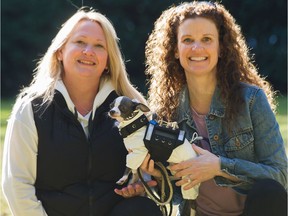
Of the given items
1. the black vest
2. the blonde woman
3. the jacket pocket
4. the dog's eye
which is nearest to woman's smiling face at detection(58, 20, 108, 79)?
the blonde woman

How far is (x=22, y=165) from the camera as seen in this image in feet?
12.2

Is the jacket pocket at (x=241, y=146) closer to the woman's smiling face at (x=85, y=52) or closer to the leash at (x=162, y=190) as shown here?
the leash at (x=162, y=190)

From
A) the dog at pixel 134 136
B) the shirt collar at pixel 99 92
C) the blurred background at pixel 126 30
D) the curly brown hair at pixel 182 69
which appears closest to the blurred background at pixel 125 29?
the blurred background at pixel 126 30

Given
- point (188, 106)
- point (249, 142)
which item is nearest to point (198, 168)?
point (249, 142)

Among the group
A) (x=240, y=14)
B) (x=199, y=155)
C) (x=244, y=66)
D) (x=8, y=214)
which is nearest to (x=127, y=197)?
(x=199, y=155)

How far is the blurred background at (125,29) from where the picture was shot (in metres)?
20.0

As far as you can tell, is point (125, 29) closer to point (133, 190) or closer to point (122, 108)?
point (133, 190)

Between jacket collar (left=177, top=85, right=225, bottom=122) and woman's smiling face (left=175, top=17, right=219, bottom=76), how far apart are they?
16cm

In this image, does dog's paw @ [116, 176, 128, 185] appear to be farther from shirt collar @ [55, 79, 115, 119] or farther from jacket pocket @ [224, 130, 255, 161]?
jacket pocket @ [224, 130, 255, 161]

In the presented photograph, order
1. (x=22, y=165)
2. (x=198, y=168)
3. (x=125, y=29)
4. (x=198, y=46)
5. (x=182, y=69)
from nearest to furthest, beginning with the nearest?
(x=198, y=168) < (x=22, y=165) < (x=198, y=46) < (x=182, y=69) < (x=125, y=29)

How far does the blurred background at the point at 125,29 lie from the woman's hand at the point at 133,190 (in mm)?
15943

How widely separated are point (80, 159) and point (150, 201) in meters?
0.48

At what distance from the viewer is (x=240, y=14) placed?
19.9 m

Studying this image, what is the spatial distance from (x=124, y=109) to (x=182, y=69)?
2.51 ft
